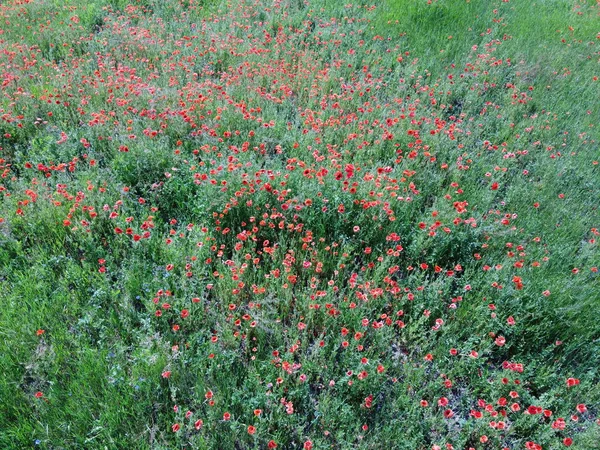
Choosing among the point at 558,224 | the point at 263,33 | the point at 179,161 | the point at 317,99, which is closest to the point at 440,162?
the point at 558,224

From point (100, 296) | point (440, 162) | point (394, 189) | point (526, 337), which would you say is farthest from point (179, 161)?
point (526, 337)

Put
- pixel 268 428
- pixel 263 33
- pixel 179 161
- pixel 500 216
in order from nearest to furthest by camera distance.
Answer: pixel 268 428
pixel 500 216
pixel 179 161
pixel 263 33

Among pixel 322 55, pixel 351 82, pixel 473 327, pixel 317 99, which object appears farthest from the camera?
pixel 322 55

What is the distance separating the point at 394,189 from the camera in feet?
14.4

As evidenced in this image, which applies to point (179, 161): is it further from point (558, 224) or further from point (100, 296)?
point (558, 224)

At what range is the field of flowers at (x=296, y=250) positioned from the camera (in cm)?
288

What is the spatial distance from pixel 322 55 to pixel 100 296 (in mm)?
5386

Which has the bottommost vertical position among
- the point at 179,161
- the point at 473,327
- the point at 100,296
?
the point at 100,296

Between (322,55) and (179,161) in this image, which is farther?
(322,55)

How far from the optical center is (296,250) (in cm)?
395

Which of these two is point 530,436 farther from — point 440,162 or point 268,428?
point 440,162

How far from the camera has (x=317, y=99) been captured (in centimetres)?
617

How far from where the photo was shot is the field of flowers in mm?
2875

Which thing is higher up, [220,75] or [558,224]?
[558,224]
